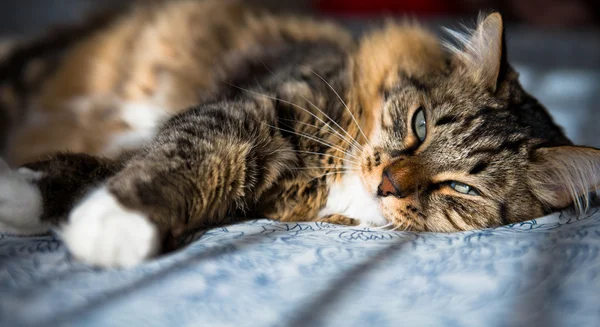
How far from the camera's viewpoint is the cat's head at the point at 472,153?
119cm

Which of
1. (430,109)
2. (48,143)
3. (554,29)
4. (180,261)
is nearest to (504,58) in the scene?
(430,109)

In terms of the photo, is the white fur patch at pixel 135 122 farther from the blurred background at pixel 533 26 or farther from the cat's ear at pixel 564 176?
the cat's ear at pixel 564 176

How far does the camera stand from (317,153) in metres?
1.26

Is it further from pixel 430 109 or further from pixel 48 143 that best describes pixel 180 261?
pixel 48 143

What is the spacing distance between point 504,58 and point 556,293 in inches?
27.8

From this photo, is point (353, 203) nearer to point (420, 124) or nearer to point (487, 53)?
point (420, 124)

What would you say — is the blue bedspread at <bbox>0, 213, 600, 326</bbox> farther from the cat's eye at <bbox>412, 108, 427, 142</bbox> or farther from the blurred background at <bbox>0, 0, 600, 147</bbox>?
the blurred background at <bbox>0, 0, 600, 147</bbox>

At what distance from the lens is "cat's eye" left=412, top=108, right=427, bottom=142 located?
4.14 ft

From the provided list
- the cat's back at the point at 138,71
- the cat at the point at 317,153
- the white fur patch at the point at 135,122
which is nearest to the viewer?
the cat at the point at 317,153

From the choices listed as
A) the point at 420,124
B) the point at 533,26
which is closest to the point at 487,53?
the point at 420,124

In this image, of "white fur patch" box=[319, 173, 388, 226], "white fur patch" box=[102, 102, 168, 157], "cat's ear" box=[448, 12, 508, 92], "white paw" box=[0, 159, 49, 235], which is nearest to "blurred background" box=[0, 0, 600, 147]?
"cat's ear" box=[448, 12, 508, 92]

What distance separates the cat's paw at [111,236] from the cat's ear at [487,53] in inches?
36.7

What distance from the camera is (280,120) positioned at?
1271mm

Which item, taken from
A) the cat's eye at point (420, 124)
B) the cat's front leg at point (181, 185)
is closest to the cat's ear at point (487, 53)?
the cat's eye at point (420, 124)
